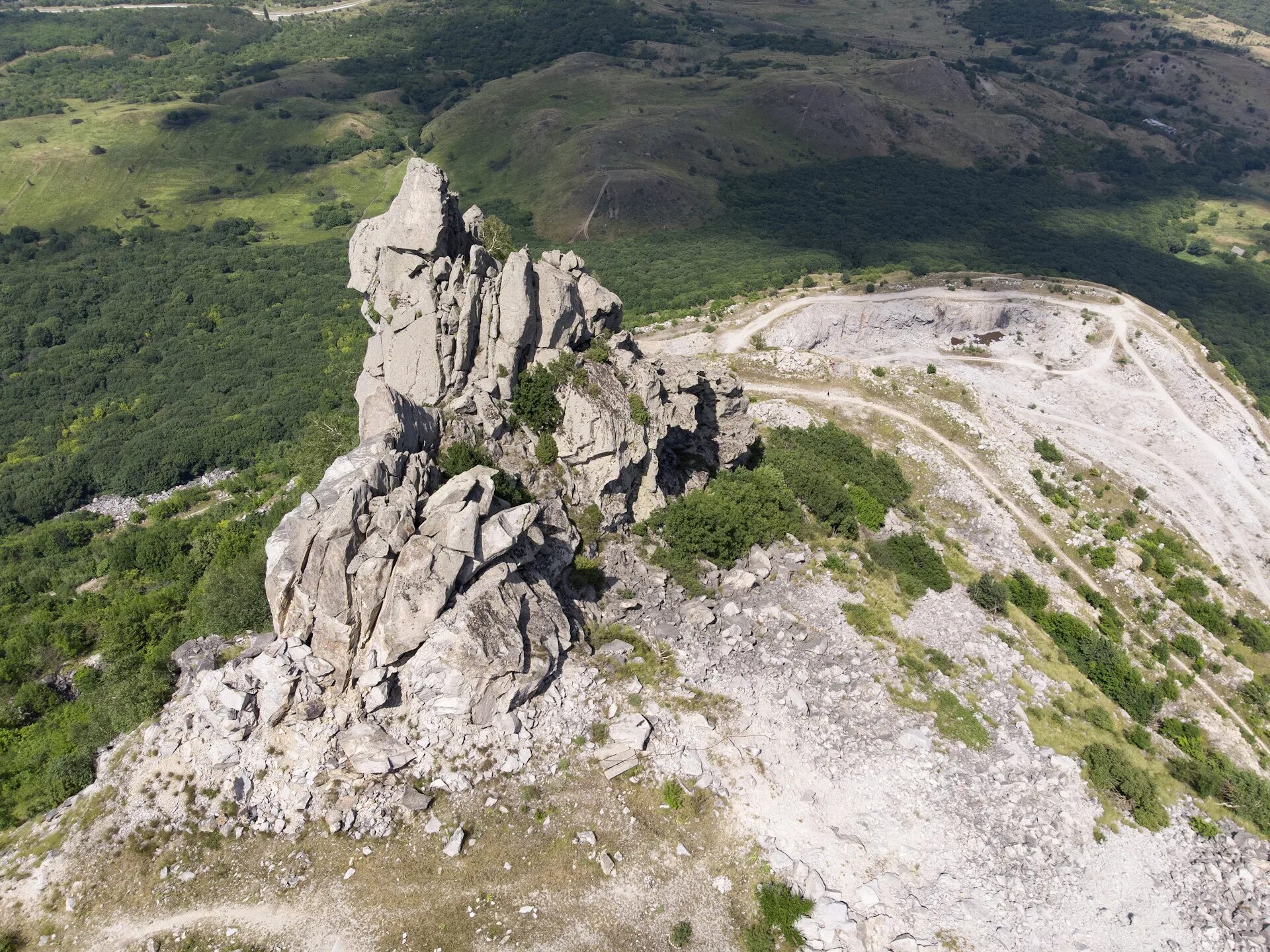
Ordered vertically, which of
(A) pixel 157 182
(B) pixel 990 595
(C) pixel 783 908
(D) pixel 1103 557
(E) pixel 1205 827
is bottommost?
(D) pixel 1103 557

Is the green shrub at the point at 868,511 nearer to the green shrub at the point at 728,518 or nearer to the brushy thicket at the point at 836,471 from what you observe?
the brushy thicket at the point at 836,471

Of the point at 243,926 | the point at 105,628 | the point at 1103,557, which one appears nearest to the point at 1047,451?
the point at 1103,557

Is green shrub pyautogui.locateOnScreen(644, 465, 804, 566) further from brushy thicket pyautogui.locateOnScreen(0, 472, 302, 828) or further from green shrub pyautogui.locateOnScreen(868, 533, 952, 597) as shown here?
brushy thicket pyautogui.locateOnScreen(0, 472, 302, 828)

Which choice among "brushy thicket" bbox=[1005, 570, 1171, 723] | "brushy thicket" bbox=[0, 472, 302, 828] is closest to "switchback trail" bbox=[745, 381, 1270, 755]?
"brushy thicket" bbox=[1005, 570, 1171, 723]

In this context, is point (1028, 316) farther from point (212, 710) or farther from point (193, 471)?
point (193, 471)

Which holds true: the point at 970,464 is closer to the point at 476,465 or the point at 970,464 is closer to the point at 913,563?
the point at 913,563

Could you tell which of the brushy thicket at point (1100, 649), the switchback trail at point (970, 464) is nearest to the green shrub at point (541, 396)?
the switchback trail at point (970, 464)
